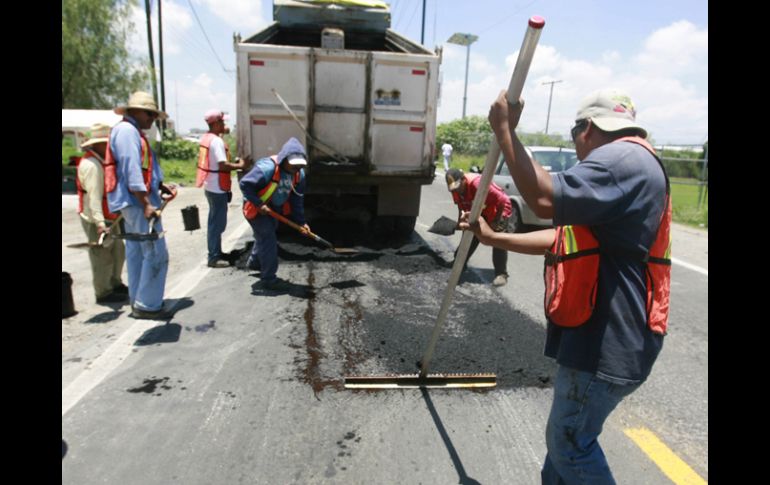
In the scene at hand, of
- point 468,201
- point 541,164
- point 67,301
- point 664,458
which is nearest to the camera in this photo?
point 664,458

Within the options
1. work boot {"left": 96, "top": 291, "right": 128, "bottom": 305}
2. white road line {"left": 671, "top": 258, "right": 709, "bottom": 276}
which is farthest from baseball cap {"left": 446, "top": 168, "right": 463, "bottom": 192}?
white road line {"left": 671, "top": 258, "right": 709, "bottom": 276}

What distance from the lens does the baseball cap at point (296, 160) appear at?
5.38m

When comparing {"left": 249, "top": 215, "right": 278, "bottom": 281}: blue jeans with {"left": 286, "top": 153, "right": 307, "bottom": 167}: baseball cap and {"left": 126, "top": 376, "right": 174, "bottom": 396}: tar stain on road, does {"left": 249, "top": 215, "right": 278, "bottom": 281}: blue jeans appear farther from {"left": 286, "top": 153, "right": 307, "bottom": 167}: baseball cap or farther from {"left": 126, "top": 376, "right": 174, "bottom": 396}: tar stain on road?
{"left": 126, "top": 376, "right": 174, "bottom": 396}: tar stain on road

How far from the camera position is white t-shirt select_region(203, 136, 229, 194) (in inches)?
250

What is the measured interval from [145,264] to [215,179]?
2.19 metres

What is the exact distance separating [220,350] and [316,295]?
156 cm

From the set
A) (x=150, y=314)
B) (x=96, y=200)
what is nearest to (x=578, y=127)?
(x=150, y=314)

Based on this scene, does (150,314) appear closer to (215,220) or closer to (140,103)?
(140,103)

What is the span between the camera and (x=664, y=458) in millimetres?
2729

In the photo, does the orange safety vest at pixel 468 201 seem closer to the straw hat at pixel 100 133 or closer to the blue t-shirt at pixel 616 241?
the straw hat at pixel 100 133

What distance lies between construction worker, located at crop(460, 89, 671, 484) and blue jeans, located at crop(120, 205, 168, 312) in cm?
360

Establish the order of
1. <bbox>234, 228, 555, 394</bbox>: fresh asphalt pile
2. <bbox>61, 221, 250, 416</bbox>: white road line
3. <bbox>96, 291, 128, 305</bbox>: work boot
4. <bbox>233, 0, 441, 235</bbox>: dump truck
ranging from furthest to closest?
<bbox>233, 0, 441, 235</bbox>: dump truck
<bbox>96, 291, 128, 305</bbox>: work boot
<bbox>234, 228, 555, 394</bbox>: fresh asphalt pile
<bbox>61, 221, 250, 416</bbox>: white road line
